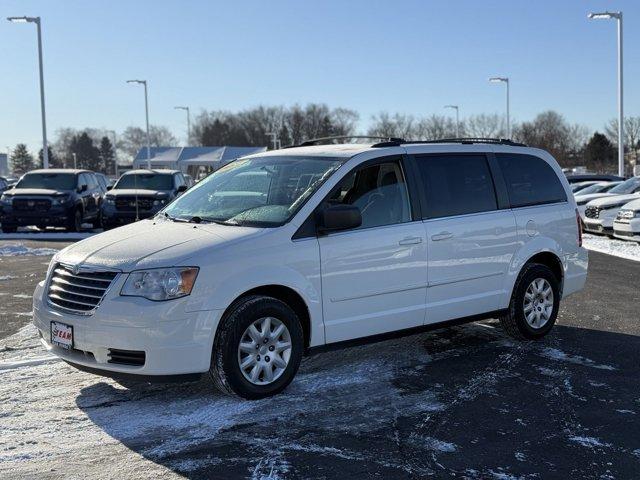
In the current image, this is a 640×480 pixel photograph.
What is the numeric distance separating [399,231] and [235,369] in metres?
1.80

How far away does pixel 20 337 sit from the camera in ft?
24.2

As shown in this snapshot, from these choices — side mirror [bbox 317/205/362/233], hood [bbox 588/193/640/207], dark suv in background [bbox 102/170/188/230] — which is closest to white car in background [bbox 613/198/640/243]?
hood [bbox 588/193/640/207]

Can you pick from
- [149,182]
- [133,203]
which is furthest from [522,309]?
[149,182]

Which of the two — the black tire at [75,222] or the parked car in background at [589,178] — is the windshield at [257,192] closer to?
the black tire at [75,222]

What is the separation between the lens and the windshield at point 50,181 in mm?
21000

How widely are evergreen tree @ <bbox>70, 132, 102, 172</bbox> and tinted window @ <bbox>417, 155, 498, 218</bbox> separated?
126 metres

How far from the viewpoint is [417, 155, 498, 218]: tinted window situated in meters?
6.49

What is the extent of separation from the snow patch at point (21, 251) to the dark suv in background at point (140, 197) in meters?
4.11

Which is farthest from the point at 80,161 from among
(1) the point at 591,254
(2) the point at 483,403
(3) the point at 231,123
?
(2) the point at 483,403

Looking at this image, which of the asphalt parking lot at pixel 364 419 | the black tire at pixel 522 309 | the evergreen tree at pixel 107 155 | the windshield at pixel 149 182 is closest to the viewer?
the asphalt parking lot at pixel 364 419

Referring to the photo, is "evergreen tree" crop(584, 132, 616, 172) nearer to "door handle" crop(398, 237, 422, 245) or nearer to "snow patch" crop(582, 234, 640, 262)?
"snow patch" crop(582, 234, 640, 262)

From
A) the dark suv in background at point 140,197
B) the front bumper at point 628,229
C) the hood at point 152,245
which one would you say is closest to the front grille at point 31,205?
the dark suv in background at point 140,197

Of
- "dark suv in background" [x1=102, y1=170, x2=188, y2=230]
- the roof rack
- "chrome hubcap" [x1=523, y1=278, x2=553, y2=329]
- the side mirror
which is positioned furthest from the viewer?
"dark suv in background" [x1=102, y1=170, x2=188, y2=230]

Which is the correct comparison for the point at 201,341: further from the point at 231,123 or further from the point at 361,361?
the point at 231,123
